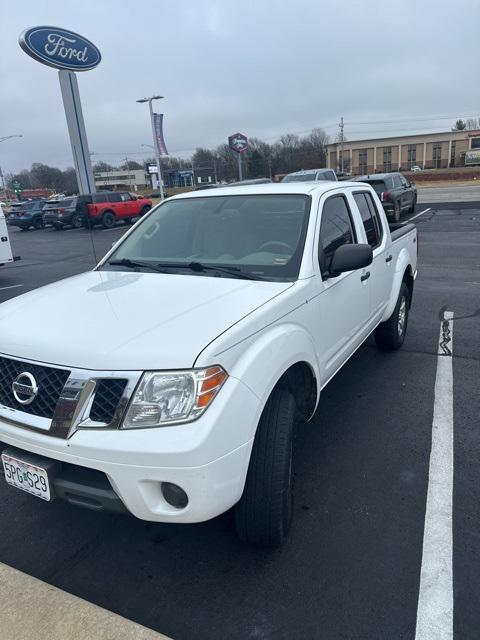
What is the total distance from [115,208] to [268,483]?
1011 inches

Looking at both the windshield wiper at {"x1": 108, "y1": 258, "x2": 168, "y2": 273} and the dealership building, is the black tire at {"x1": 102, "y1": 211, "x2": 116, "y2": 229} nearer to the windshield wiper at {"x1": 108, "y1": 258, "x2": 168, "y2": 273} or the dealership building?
the windshield wiper at {"x1": 108, "y1": 258, "x2": 168, "y2": 273}

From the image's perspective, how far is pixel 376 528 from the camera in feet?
8.89

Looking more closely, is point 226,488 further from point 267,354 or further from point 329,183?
point 329,183

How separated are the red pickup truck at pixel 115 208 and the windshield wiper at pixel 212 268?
74.8 feet

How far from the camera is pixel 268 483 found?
92.7 inches

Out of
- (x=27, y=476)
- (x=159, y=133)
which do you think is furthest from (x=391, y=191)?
(x=159, y=133)

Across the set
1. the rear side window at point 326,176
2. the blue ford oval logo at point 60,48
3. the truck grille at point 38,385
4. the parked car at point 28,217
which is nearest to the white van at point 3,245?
the blue ford oval logo at point 60,48

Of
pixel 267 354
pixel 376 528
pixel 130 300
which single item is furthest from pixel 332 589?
pixel 130 300

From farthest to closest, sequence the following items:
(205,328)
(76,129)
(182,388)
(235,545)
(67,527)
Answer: (76,129)
(67,527)
(235,545)
(205,328)
(182,388)

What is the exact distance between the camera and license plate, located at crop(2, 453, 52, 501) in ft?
7.35

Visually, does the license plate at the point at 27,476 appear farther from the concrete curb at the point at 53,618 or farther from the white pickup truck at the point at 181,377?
the concrete curb at the point at 53,618

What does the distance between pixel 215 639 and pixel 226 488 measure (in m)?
0.65

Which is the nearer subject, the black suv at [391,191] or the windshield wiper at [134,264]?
the windshield wiper at [134,264]

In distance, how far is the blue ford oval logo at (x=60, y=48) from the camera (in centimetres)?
1368
